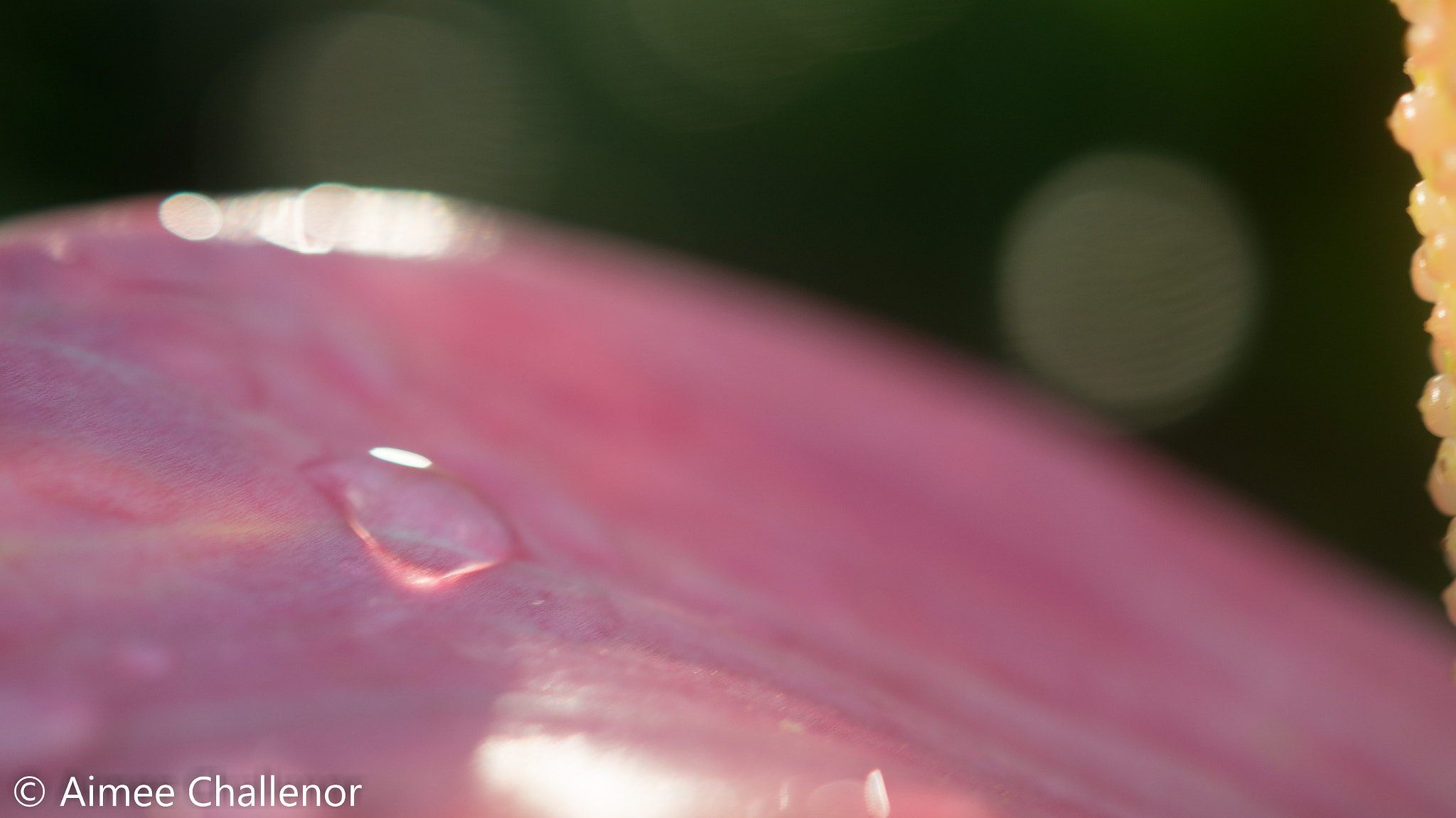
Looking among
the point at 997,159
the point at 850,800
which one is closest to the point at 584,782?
the point at 850,800

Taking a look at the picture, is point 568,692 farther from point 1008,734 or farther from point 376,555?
point 1008,734

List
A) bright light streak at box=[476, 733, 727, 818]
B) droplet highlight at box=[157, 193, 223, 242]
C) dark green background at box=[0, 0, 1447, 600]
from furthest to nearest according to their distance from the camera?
1. dark green background at box=[0, 0, 1447, 600]
2. droplet highlight at box=[157, 193, 223, 242]
3. bright light streak at box=[476, 733, 727, 818]

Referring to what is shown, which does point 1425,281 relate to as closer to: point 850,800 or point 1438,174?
point 1438,174

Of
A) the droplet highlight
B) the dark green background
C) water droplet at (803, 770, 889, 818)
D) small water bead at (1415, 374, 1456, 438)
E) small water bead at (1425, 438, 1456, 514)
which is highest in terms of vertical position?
the dark green background

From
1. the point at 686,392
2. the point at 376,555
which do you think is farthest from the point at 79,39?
the point at 376,555

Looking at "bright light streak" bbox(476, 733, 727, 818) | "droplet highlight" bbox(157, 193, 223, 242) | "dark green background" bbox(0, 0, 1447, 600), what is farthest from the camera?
"dark green background" bbox(0, 0, 1447, 600)

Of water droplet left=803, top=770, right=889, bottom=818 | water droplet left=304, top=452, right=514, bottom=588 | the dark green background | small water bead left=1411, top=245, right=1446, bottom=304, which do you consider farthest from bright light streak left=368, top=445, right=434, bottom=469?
the dark green background

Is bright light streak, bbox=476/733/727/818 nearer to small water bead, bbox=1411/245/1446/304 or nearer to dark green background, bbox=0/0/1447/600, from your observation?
small water bead, bbox=1411/245/1446/304

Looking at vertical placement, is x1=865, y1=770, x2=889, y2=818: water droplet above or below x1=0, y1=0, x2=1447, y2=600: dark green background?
below
